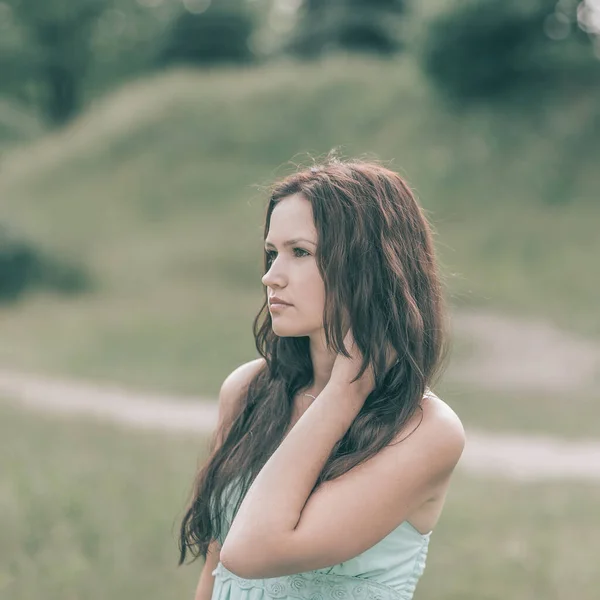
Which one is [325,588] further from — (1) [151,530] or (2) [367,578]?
(1) [151,530]

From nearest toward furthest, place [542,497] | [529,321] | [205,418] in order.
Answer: [542,497]
[205,418]
[529,321]

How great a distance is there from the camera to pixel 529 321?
18.1m

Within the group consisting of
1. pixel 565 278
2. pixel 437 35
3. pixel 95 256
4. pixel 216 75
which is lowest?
pixel 95 256

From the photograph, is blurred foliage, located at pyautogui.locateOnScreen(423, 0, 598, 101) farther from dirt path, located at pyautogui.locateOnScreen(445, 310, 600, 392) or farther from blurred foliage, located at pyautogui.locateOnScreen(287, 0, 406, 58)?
blurred foliage, located at pyautogui.locateOnScreen(287, 0, 406, 58)

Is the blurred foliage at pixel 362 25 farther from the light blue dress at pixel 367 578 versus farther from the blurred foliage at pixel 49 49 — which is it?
the light blue dress at pixel 367 578

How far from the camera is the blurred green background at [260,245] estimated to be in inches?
273

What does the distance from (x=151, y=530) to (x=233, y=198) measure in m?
18.0

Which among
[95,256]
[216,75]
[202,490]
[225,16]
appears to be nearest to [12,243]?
[95,256]

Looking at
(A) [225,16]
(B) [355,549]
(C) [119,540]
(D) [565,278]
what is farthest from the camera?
(A) [225,16]

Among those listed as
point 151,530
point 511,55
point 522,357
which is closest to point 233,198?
point 511,55

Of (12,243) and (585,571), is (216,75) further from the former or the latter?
(585,571)

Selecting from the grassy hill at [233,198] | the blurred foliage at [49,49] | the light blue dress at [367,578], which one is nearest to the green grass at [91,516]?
the light blue dress at [367,578]

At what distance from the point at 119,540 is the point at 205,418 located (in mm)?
5300

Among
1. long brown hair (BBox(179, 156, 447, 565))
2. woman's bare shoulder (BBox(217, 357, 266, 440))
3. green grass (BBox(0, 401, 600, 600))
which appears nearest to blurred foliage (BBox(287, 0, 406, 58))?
green grass (BBox(0, 401, 600, 600))
